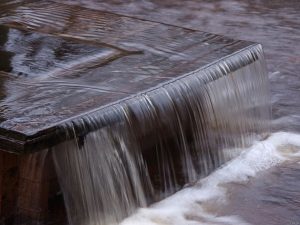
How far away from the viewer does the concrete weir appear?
454 cm

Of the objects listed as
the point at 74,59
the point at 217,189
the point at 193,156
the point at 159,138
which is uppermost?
the point at 74,59

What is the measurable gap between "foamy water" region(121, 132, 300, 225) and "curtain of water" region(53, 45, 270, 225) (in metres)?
0.09

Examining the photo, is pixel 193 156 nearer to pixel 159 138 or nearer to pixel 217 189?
pixel 217 189

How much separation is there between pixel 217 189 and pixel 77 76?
1.24 meters

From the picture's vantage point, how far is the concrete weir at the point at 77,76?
4.54 m

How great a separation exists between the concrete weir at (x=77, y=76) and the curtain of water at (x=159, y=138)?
17mm

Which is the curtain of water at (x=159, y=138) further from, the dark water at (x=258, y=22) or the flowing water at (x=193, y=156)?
the dark water at (x=258, y=22)

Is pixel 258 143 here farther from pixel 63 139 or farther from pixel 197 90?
pixel 63 139

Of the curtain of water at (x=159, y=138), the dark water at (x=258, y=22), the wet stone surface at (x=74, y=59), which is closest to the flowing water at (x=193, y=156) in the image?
the curtain of water at (x=159, y=138)

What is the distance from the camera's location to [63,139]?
4.53 meters

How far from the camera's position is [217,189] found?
5.55 m

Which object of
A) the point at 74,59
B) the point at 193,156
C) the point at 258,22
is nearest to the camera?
the point at 193,156

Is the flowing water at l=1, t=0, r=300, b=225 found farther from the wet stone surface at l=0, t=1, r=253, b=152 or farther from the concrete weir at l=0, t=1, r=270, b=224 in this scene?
the wet stone surface at l=0, t=1, r=253, b=152

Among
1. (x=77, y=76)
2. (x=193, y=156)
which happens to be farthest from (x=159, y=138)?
(x=77, y=76)
